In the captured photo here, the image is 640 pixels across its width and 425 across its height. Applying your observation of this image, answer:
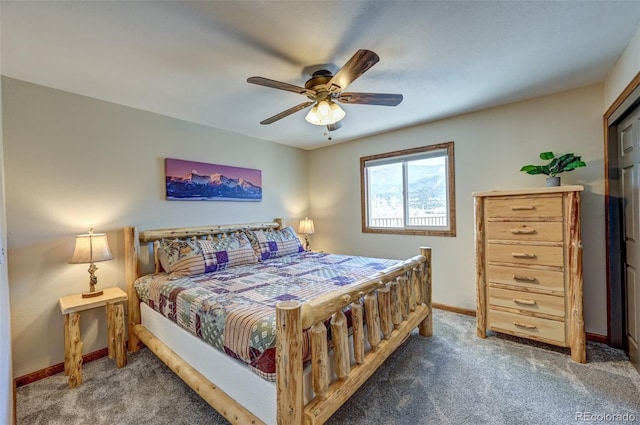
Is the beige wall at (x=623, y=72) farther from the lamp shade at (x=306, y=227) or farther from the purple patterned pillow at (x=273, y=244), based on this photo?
the lamp shade at (x=306, y=227)

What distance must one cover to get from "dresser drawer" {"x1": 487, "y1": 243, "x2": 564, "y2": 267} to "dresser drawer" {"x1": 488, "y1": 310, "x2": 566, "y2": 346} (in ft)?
1.67

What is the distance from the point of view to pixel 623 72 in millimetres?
2078

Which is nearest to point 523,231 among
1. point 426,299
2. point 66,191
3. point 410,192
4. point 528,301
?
point 528,301

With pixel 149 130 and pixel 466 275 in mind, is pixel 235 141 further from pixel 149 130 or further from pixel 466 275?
pixel 466 275

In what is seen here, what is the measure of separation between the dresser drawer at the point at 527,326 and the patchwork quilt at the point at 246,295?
45.0 inches

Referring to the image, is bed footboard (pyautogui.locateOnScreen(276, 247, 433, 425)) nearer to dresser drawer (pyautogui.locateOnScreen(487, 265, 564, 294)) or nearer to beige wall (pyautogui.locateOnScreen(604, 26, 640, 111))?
dresser drawer (pyautogui.locateOnScreen(487, 265, 564, 294))

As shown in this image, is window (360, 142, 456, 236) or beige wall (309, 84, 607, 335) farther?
window (360, 142, 456, 236)

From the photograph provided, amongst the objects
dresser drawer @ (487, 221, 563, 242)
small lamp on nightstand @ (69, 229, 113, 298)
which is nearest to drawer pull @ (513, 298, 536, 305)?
dresser drawer @ (487, 221, 563, 242)

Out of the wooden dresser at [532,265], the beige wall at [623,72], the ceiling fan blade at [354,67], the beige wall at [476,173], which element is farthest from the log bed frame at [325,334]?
the beige wall at [623,72]

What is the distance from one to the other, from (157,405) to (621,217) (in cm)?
410

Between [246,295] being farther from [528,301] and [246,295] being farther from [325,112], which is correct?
[528,301]

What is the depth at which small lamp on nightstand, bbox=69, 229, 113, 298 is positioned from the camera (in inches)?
89.9

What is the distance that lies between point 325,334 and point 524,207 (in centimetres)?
224

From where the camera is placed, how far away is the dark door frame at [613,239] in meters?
Answer: 2.44
